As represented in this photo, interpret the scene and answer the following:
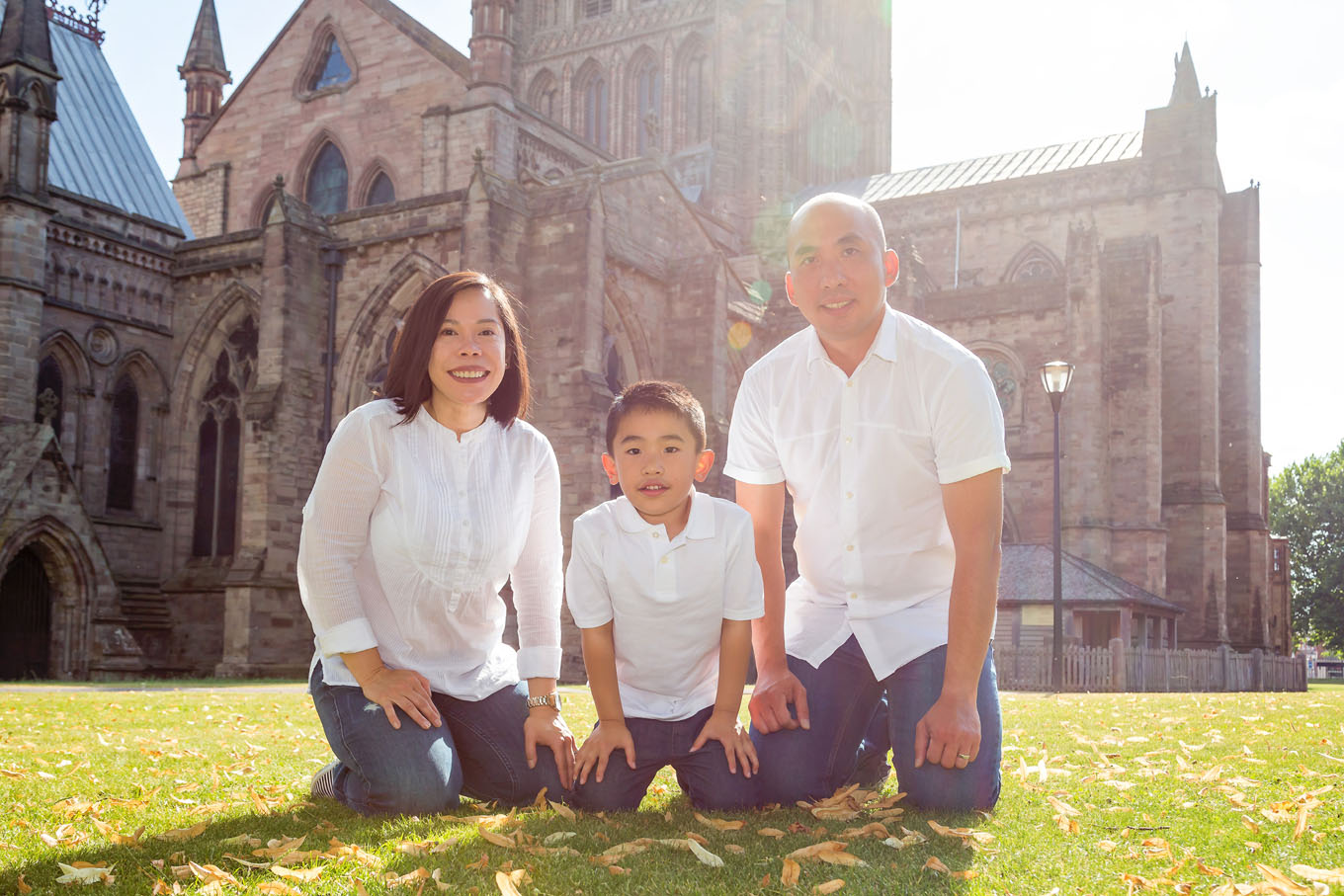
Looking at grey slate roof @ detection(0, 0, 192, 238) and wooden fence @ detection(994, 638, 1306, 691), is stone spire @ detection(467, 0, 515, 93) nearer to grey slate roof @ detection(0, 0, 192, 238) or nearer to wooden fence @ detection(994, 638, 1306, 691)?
grey slate roof @ detection(0, 0, 192, 238)

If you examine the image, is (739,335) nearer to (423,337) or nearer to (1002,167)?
(1002,167)

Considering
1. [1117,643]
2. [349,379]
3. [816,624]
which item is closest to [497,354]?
[816,624]

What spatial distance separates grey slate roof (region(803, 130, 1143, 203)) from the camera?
1427 inches

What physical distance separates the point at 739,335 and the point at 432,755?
21976 millimetres

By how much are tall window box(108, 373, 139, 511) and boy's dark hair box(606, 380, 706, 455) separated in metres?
21.9

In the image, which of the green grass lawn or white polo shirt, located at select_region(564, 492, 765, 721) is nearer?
the green grass lawn

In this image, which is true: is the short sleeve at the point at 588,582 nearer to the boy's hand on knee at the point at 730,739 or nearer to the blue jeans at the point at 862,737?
the boy's hand on knee at the point at 730,739

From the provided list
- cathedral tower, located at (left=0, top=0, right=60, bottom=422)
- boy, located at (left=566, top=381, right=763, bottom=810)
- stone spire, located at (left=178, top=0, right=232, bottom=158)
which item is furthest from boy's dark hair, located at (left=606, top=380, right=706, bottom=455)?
stone spire, located at (left=178, top=0, right=232, bottom=158)

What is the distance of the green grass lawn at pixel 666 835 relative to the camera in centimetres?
297

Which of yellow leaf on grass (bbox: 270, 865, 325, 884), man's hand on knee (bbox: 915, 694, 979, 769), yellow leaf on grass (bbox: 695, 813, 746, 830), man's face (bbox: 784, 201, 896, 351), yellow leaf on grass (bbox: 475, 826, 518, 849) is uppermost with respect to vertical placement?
man's face (bbox: 784, 201, 896, 351)

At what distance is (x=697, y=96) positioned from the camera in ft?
129

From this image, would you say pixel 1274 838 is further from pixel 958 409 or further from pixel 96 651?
pixel 96 651

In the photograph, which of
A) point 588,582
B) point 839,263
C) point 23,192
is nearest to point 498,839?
point 588,582

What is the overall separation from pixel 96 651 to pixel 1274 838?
65.4 feet
